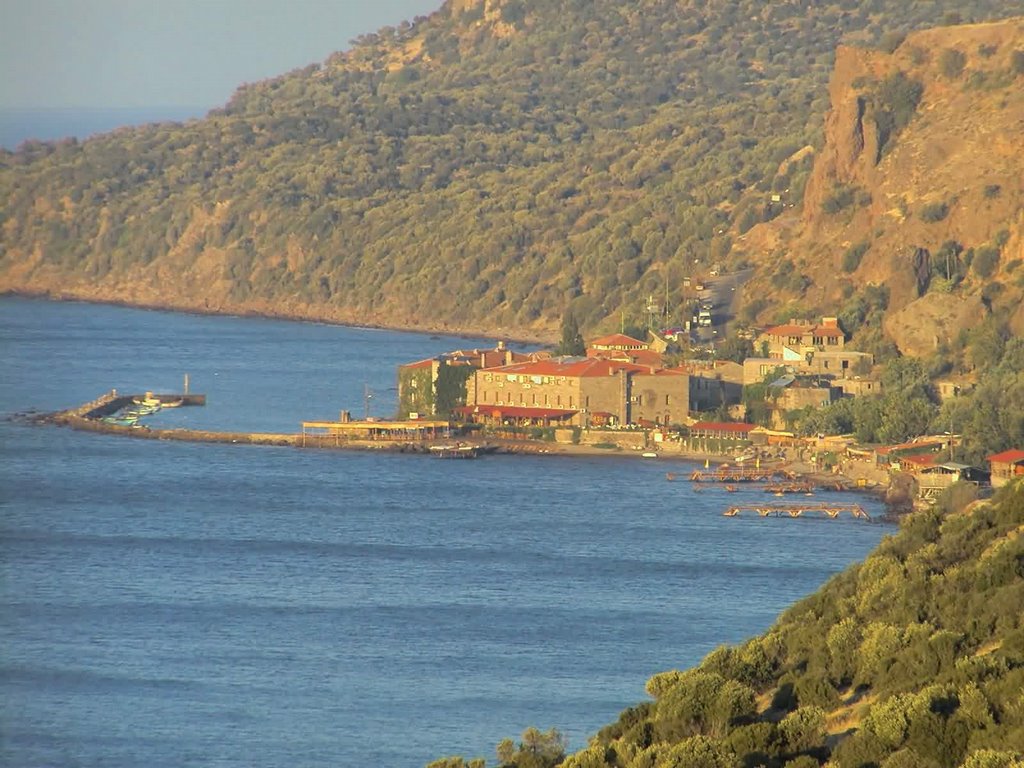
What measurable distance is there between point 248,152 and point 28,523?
103738mm

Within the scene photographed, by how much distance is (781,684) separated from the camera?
2842 centimetres

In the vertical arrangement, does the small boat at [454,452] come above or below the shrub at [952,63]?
below

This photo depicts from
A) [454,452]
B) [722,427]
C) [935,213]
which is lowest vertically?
[454,452]

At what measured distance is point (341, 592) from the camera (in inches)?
1869

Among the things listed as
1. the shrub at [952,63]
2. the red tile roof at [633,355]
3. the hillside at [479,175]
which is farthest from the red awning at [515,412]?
the shrub at [952,63]

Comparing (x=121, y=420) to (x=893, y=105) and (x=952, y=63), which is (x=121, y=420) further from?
(x=952, y=63)

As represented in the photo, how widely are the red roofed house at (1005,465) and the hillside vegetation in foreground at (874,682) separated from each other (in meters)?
24.2

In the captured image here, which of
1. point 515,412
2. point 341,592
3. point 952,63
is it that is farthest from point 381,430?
point 952,63

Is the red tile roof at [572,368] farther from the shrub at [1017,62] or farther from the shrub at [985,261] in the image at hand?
the shrub at [1017,62]

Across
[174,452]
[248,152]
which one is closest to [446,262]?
[248,152]

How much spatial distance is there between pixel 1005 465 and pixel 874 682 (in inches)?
1283

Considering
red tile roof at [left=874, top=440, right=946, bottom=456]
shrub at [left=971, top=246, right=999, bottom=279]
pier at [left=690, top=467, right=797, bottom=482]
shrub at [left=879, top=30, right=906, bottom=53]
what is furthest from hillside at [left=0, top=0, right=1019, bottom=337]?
red tile roof at [left=874, top=440, right=946, bottom=456]

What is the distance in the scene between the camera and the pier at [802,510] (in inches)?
2275

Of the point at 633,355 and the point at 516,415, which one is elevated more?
the point at 633,355
